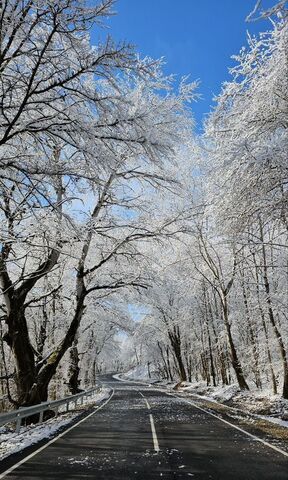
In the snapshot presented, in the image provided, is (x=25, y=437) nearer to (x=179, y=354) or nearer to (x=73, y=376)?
(x=73, y=376)

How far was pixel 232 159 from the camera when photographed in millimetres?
8625

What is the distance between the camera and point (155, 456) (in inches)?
330

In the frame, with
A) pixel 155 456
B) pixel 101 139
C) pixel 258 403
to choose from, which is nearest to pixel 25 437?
pixel 155 456

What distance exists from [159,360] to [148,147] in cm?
8182

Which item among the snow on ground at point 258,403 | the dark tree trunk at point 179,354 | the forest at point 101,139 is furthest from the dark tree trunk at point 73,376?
the dark tree trunk at point 179,354

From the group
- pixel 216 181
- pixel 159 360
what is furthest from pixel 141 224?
pixel 159 360

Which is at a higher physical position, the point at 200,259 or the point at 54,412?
the point at 200,259

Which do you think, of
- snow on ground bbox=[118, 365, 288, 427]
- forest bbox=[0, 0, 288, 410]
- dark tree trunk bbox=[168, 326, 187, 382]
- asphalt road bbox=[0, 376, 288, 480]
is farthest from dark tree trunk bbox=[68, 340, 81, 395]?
dark tree trunk bbox=[168, 326, 187, 382]

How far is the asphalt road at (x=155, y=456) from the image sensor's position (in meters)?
6.88

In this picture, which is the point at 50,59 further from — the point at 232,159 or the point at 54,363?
the point at 54,363

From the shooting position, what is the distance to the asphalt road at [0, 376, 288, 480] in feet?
22.6

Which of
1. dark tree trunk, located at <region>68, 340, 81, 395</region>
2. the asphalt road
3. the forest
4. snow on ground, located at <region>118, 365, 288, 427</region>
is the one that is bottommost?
snow on ground, located at <region>118, 365, 288, 427</region>

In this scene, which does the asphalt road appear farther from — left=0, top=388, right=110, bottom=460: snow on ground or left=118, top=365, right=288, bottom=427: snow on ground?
left=118, top=365, right=288, bottom=427: snow on ground

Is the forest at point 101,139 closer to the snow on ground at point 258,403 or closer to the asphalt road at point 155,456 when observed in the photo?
the snow on ground at point 258,403
